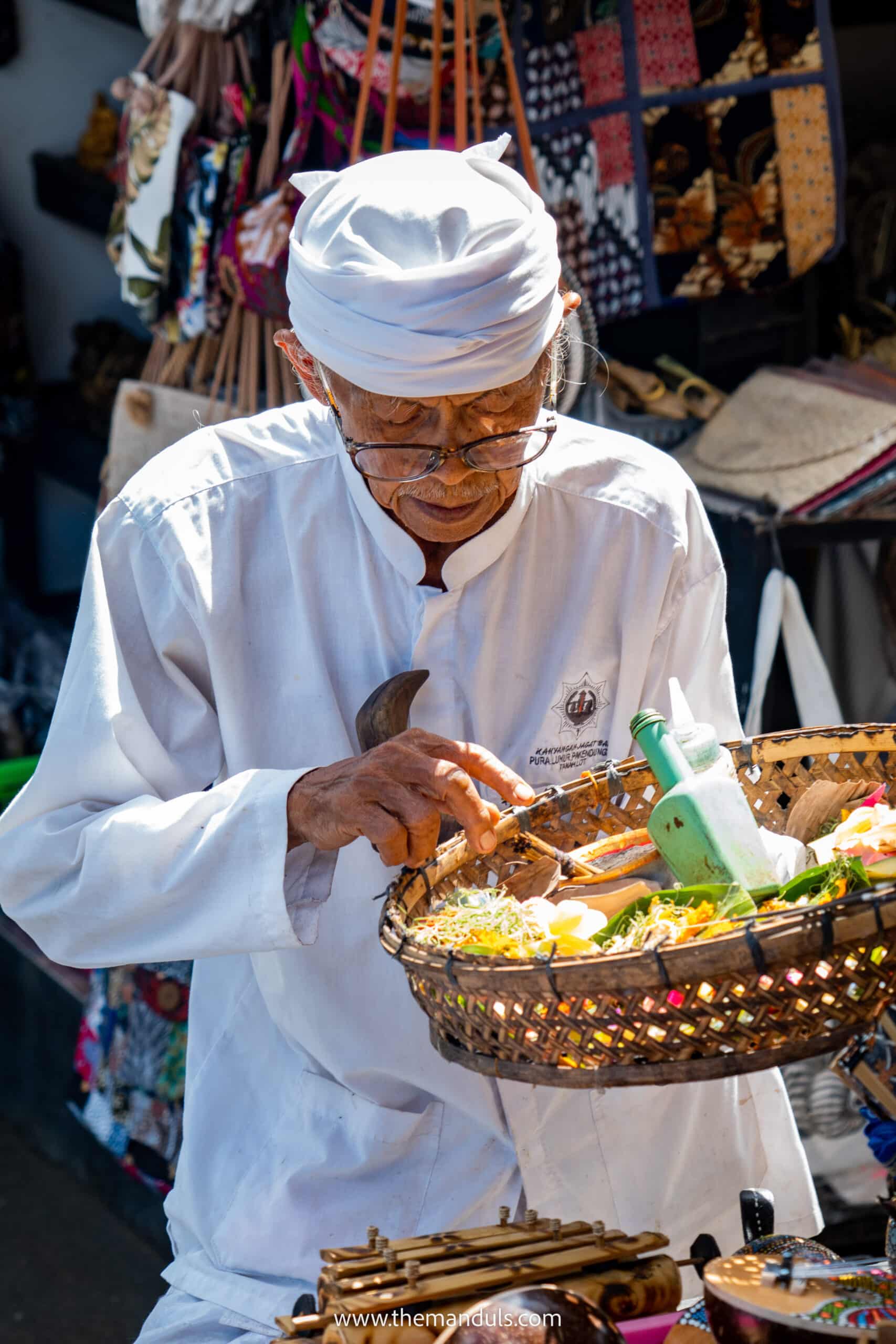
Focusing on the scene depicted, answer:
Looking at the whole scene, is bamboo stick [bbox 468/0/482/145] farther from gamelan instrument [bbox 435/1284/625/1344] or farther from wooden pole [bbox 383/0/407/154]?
gamelan instrument [bbox 435/1284/625/1344]

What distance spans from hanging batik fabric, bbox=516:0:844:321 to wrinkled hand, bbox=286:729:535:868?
1801 mm

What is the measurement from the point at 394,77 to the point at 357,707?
1377 mm

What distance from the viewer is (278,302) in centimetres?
311

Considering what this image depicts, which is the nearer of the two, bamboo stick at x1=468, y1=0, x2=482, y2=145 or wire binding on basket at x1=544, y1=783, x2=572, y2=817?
wire binding on basket at x1=544, y1=783, x2=572, y2=817

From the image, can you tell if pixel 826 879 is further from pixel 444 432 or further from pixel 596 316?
pixel 596 316

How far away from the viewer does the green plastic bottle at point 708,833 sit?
1392 millimetres

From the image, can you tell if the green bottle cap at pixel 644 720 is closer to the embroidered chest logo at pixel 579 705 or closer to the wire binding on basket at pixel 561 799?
the wire binding on basket at pixel 561 799

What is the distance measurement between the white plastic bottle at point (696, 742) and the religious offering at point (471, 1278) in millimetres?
428

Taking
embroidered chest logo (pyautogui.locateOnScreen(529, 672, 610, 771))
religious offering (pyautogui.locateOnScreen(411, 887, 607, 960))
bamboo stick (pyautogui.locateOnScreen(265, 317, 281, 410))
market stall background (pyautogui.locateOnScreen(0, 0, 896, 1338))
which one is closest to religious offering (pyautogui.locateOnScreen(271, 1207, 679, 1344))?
religious offering (pyautogui.locateOnScreen(411, 887, 607, 960))

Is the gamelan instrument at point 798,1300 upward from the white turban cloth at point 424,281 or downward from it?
downward

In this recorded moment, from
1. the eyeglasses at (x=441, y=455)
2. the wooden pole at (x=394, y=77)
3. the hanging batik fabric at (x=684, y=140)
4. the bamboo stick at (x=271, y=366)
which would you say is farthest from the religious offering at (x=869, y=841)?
the bamboo stick at (x=271, y=366)

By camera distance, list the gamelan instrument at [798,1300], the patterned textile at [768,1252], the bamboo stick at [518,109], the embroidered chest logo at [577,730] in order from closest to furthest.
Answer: the gamelan instrument at [798,1300]
the patterned textile at [768,1252]
the embroidered chest logo at [577,730]
the bamboo stick at [518,109]

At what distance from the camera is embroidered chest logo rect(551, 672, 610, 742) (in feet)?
6.25

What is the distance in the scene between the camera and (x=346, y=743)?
184cm
